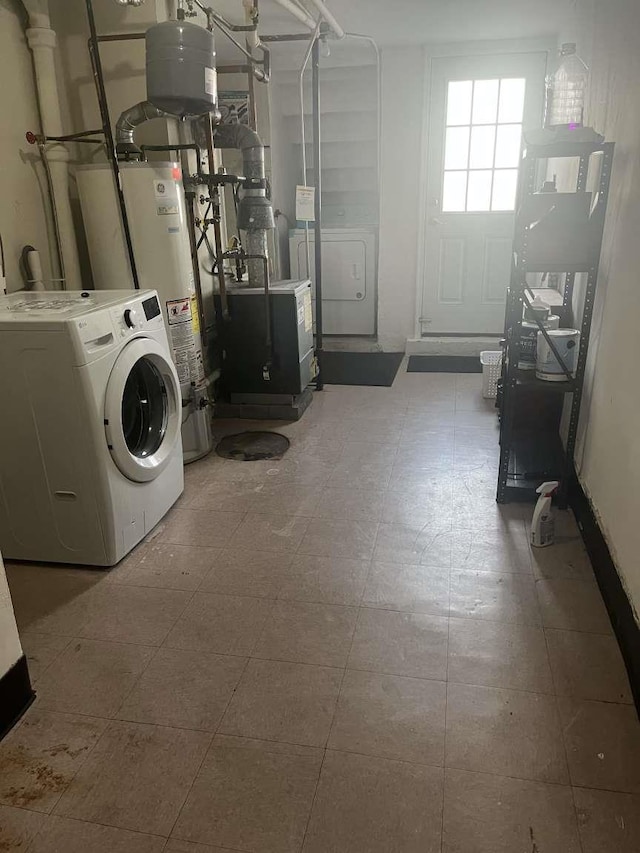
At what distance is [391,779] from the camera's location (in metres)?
1.35

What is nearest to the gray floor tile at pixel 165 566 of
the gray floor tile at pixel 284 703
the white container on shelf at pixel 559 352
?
the gray floor tile at pixel 284 703

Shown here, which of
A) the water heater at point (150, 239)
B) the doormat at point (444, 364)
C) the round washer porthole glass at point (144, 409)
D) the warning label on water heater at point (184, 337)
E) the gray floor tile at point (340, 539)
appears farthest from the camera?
the doormat at point (444, 364)

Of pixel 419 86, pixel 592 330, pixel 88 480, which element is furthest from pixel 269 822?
pixel 419 86

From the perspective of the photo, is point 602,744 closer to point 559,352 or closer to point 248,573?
point 248,573

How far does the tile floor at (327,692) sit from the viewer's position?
1268mm

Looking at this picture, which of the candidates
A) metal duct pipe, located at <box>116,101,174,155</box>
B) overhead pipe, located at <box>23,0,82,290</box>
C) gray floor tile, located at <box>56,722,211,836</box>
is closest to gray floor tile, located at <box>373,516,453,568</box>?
gray floor tile, located at <box>56,722,211,836</box>

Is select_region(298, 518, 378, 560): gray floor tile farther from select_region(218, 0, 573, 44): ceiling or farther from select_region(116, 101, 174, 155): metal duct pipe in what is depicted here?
select_region(218, 0, 573, 44): ceiling

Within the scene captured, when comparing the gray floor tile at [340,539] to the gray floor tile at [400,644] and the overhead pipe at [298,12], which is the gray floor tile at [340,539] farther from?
the overhead pipe at [298,12]

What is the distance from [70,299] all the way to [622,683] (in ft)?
7.03

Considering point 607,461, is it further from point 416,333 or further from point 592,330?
point 416,333

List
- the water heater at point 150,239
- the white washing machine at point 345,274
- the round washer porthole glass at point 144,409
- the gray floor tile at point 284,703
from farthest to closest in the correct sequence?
the white washing machine at point 345,274, the water heater at point 150,239, the round washer porthole glass at point 144,409, the gray floor tile at point 284,703

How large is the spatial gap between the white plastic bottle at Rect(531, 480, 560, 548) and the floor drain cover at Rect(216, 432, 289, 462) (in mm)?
1350

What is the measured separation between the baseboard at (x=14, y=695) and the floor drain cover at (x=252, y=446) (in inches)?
63.5

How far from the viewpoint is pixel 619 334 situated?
2.00 metres
